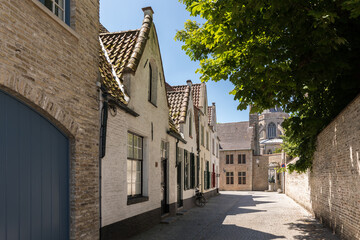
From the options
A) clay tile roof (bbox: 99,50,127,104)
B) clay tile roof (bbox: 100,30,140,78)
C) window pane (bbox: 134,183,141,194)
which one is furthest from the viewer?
window pane (bbox: 134,183,141,194)

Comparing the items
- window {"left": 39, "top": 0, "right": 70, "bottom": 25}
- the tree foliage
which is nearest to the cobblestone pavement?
the tree foliage

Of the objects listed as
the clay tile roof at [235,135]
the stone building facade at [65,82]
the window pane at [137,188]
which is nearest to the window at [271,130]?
the clay tile roof at [235,135]

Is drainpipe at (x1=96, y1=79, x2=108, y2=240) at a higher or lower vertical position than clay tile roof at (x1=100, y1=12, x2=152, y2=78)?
lower

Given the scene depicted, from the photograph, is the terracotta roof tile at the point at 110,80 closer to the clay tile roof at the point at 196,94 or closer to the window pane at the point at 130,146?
the window pane at the point at 130,146

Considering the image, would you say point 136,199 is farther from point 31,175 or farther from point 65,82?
point 31,175

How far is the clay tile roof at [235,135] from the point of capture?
48.4 meters

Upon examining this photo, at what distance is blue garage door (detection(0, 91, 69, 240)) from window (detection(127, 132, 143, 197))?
3.73 m

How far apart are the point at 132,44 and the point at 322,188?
8.15 meters

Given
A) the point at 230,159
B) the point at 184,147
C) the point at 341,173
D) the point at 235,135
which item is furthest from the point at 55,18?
the point at 235,135

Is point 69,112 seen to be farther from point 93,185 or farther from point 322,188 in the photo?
point 322,188

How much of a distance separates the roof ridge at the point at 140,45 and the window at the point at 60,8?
323 centimetres

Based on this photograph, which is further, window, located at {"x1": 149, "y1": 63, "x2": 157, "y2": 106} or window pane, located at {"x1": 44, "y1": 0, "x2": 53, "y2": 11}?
window, located at {"x1": 149, "y1": 63, "x2": 157, "y2": 106}

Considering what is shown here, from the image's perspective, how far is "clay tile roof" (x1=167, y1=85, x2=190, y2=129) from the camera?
55.0ft

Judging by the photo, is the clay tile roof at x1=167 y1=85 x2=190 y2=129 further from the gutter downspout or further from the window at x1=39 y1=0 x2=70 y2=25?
the window at x1=39 y1=0 x2=70 y2=25
